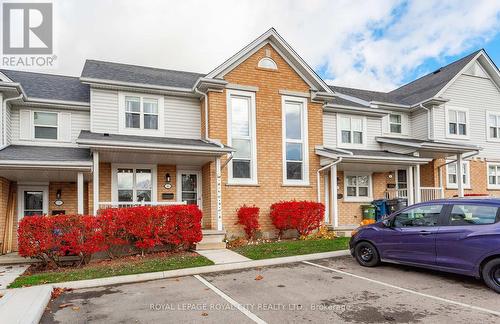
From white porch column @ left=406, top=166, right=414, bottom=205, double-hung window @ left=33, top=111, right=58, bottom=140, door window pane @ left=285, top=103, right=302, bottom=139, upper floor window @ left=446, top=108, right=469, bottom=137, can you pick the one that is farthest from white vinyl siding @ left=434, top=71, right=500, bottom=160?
double-hung window @ left=33, top=111, right=58, bottom=140

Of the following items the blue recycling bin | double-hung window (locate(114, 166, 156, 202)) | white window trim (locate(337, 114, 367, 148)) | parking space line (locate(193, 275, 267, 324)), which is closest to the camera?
parking space line (locate(193, 275, 267, 324))

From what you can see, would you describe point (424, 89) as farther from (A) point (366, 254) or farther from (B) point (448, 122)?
(A) point (366, 254)

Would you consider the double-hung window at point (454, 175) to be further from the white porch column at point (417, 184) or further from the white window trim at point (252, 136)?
the white window trim at point (252, 136)

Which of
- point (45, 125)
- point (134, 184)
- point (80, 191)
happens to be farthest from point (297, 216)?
point (45, 125)

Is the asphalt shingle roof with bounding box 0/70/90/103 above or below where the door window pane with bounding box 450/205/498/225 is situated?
above

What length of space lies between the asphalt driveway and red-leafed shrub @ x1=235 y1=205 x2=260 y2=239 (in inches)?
173

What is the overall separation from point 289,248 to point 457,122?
13892 millimetres

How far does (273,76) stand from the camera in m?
14.5

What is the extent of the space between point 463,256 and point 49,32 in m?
16.2

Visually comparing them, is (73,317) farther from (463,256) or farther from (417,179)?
(417,179)

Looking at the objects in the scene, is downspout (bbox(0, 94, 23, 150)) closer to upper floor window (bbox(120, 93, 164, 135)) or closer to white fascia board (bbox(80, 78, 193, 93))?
white fascia board (bbox(80, 78, 193, 93))

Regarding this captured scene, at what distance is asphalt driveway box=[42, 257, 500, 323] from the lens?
17.8ft

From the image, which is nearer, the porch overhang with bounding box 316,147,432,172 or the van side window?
the van side window

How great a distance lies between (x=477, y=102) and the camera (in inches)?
787
